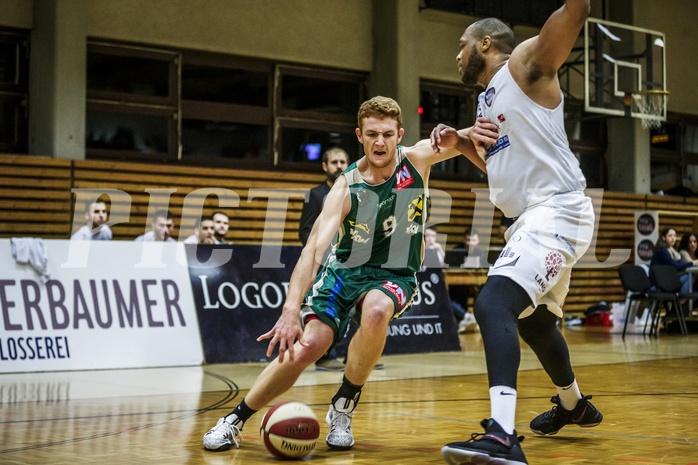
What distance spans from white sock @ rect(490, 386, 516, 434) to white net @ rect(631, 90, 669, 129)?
1547 cm

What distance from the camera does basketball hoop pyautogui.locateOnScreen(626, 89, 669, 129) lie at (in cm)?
1827

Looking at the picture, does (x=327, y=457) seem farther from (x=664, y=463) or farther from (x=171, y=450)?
(x=664, y=463)

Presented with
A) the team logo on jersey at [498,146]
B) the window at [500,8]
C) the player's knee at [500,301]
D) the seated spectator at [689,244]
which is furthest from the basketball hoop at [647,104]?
the player's knee at [500,301]

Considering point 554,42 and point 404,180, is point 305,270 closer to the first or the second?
point 404,180

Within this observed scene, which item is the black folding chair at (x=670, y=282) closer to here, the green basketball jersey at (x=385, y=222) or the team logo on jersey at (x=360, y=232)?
the green basketball jersey at (x=385, y=222)

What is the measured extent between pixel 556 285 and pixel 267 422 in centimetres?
153

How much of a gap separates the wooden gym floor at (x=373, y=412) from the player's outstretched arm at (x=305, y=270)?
628 millimetres

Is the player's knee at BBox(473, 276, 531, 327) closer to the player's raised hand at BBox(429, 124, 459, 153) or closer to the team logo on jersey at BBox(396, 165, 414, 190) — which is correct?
the player's raised hand at BBox(429, 124, 459, 153)

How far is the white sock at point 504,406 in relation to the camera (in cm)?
383

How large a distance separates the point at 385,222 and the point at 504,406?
1498 millimetres

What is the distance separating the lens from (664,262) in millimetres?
15211

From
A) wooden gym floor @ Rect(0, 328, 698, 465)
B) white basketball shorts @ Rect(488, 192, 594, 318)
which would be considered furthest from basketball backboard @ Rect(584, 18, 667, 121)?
white basketball shorts @ Rect(488, 192, 594, 318)

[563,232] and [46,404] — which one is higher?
[563,232]

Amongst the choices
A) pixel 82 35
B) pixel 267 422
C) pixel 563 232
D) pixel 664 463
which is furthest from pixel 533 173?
pixel 82 35
